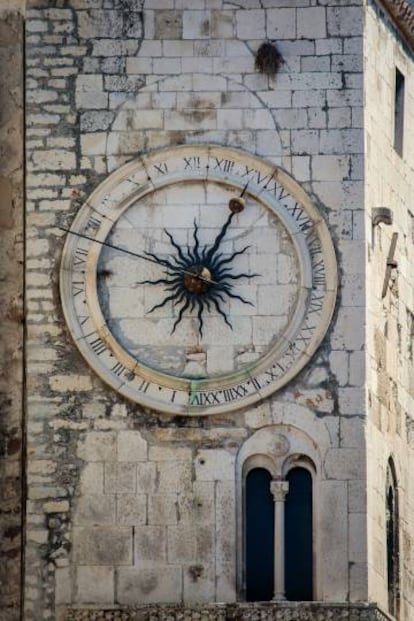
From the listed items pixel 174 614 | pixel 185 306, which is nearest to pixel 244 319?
pixel 185 306

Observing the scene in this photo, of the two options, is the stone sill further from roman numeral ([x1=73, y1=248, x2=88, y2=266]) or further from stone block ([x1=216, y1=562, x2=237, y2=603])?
roman numeral ([x1=73, y1=248, x2=88, y2=266])

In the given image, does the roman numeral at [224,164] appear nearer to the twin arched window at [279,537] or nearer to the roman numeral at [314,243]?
the roman numeral at [314,243]

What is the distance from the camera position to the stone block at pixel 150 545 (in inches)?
1475

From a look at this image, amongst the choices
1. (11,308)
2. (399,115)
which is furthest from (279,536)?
(399,115)

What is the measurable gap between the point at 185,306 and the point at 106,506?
2127mm

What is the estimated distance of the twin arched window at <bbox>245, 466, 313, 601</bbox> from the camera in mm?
37500

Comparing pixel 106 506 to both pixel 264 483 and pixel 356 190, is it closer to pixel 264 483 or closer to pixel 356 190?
pixel 264 483

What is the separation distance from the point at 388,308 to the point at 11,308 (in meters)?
3.86

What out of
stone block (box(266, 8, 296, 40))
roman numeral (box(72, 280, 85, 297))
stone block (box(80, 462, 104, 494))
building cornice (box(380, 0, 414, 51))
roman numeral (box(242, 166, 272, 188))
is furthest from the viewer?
building cornice (box(380, 0, 414, 51))

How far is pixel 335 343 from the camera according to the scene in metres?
37.9

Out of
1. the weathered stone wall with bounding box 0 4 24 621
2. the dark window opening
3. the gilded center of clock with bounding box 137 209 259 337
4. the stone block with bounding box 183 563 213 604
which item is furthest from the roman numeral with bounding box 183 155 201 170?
the stone block with bounding box 183 563 213 604

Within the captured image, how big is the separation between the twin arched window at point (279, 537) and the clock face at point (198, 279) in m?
0.89

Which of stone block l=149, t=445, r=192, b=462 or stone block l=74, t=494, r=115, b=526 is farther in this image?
stone block l=149, t=445, r=192, b=462

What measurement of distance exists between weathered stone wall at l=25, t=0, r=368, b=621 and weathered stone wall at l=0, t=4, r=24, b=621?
171mm
